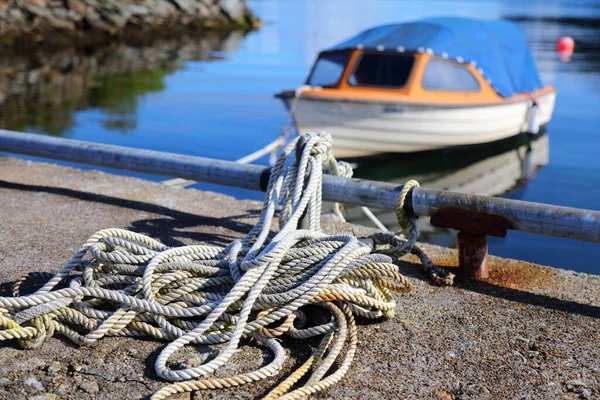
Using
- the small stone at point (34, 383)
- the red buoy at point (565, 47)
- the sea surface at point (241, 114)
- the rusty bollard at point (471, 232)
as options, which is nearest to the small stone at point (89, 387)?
the small stone at point (34, 383)

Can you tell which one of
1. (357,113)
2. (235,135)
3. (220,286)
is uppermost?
(220,286)

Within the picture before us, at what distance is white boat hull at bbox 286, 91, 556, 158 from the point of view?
12.0m

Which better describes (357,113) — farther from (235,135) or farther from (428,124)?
(235,135)

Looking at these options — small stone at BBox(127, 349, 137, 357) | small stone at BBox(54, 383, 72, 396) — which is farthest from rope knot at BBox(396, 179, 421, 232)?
small stone at BBox(54, 383, 72, 396)

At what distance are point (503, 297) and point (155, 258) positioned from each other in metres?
1.59

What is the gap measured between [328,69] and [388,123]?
1350 millimetres

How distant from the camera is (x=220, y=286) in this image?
319 centimetres

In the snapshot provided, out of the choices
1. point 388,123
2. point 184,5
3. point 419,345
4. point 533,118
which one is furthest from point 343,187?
point 184,5

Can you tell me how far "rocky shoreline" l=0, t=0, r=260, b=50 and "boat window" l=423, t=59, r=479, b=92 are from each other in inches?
845

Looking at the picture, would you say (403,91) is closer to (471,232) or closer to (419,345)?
(471,232)

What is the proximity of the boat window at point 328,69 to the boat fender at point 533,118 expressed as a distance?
439 centimetres

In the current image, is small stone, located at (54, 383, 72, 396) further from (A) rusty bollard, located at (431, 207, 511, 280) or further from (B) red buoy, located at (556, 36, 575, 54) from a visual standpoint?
(B) red buoy, located at (556, 36, 575, 54)

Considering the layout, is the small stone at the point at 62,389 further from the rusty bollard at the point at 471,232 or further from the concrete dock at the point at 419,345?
the rusty bollard at the point at 471,232

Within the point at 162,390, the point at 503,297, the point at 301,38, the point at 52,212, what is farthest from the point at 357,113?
the point at 301,38
